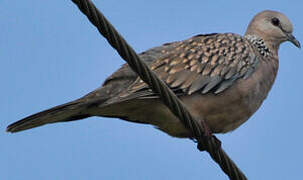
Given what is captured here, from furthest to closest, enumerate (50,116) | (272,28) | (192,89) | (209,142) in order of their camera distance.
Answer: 1. (272,28)
2. (192,89)
3. (50,116)
4. (209,142)

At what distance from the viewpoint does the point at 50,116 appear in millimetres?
5070

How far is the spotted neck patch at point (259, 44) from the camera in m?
6.26

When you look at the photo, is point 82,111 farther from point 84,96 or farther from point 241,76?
point 241,76

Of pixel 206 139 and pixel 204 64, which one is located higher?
pixel 204 64

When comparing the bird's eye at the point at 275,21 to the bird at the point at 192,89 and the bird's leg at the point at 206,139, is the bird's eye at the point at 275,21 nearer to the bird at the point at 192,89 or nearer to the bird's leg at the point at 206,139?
the bird at the point at 192,89

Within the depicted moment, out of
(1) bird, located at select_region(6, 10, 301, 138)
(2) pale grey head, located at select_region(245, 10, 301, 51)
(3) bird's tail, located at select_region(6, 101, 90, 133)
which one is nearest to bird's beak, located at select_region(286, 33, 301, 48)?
(2) pale grey head, located at select_region(245, 10, 301, 51)

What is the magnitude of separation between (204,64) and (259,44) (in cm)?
92

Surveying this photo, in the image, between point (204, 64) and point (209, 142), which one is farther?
point (204, 64)

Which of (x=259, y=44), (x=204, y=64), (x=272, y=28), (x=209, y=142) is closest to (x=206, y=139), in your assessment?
(x=209, y=142)

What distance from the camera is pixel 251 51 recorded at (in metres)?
6.03

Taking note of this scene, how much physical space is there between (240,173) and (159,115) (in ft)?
4.25

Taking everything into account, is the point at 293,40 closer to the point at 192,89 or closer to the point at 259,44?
the point at 259,44

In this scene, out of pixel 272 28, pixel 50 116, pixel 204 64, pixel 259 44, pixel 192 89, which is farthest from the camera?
pixel 272 28

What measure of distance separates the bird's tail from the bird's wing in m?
0.39
